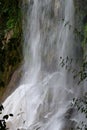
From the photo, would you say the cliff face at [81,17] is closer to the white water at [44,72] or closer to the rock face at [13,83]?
the white water at [44,72]

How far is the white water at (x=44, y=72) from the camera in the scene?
8.98m

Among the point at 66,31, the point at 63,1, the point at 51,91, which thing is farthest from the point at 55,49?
the point at 51,91

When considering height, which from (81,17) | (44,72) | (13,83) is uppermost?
(81,17)

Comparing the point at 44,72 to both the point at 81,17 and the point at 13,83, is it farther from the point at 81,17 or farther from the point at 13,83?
the point at 81,17

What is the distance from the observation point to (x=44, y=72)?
1160 centimetres

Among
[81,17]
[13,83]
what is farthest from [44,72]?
[81,17]

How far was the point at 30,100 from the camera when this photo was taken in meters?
10.3

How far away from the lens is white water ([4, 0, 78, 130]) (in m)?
8.98

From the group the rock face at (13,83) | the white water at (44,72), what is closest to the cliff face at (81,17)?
the white water at (44,72)

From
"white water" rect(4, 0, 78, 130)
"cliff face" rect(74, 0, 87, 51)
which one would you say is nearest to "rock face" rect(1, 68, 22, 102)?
"white water" rect(4, 0, 78, 130)

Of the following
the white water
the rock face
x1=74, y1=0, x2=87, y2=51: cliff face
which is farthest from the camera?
the rock face

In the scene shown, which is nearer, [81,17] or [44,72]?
[81,17]

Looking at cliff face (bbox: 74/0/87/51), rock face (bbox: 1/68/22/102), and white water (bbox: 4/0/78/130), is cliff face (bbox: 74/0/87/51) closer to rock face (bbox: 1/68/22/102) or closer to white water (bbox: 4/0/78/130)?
white water (bbox: 4/0/78/130)

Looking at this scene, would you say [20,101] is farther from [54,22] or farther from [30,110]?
[54,22]
